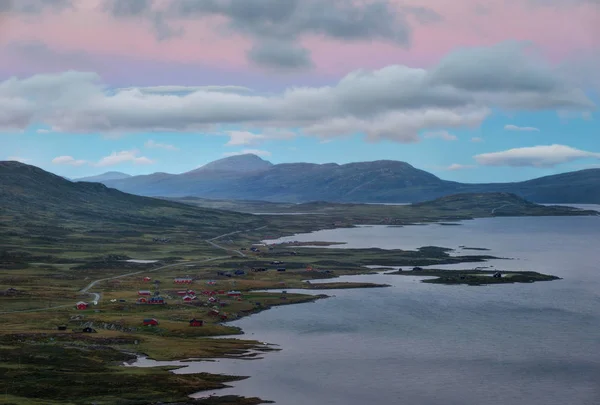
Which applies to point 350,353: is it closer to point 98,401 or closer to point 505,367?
point 505,367

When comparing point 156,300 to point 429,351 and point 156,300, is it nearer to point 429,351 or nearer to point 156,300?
point 156,300

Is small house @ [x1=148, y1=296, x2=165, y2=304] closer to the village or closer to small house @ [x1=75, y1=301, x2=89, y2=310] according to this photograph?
the village

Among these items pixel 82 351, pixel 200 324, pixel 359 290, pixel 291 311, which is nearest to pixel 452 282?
pixel 359 290

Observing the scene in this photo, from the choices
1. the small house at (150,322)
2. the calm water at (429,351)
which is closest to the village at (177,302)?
the small house at (150,322)

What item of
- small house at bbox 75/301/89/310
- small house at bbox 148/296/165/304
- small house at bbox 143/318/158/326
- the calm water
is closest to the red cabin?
small house at bbox 148/296/165/304

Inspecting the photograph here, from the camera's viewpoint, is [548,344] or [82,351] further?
[548,344]

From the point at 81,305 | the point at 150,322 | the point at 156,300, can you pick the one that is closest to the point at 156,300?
the point at 156,300

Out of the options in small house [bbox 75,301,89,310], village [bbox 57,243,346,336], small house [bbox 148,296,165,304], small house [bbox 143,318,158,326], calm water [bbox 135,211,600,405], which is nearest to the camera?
calm water [bbox 135,211,600,405]

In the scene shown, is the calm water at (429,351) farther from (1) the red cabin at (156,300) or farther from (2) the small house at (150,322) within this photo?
(1) the red cabin at (156,300)
